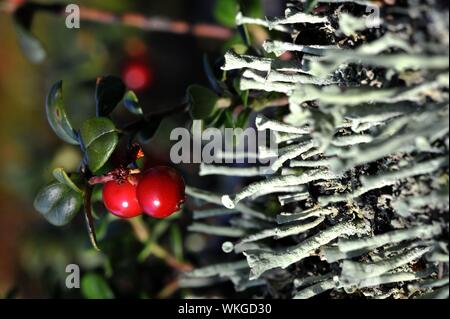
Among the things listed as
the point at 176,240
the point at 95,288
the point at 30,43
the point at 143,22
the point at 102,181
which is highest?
the point at 143,22

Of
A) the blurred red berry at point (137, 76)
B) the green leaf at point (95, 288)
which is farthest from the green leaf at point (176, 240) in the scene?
the blurred red berry at point (137, 76)

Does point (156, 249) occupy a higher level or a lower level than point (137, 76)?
lower

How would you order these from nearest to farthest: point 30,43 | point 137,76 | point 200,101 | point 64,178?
1. point 64,178
2. point 200,101
3. point 30,43
4. point 137,76

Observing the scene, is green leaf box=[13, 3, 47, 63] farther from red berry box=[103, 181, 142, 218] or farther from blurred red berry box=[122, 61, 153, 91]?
red berry box=[103, 181, 142, 218]

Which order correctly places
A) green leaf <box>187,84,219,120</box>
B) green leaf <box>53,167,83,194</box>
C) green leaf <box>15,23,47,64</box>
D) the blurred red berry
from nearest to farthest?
green leaf <box>53,167,83,194</box>, green leaf <box>187,84,219,120</box>, green leaf <box>15,23,47,64</box>, the blurred red berry

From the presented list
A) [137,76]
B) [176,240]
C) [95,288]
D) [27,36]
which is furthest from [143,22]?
[95,288]

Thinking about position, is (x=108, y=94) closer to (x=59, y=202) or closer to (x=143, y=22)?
(x=59, y=202)

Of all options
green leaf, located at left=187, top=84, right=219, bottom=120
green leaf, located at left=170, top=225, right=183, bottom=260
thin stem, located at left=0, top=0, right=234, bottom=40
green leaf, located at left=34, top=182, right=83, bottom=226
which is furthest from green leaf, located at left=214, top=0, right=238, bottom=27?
green leaf, located at left=34, top=182, right=83, bottom=226
